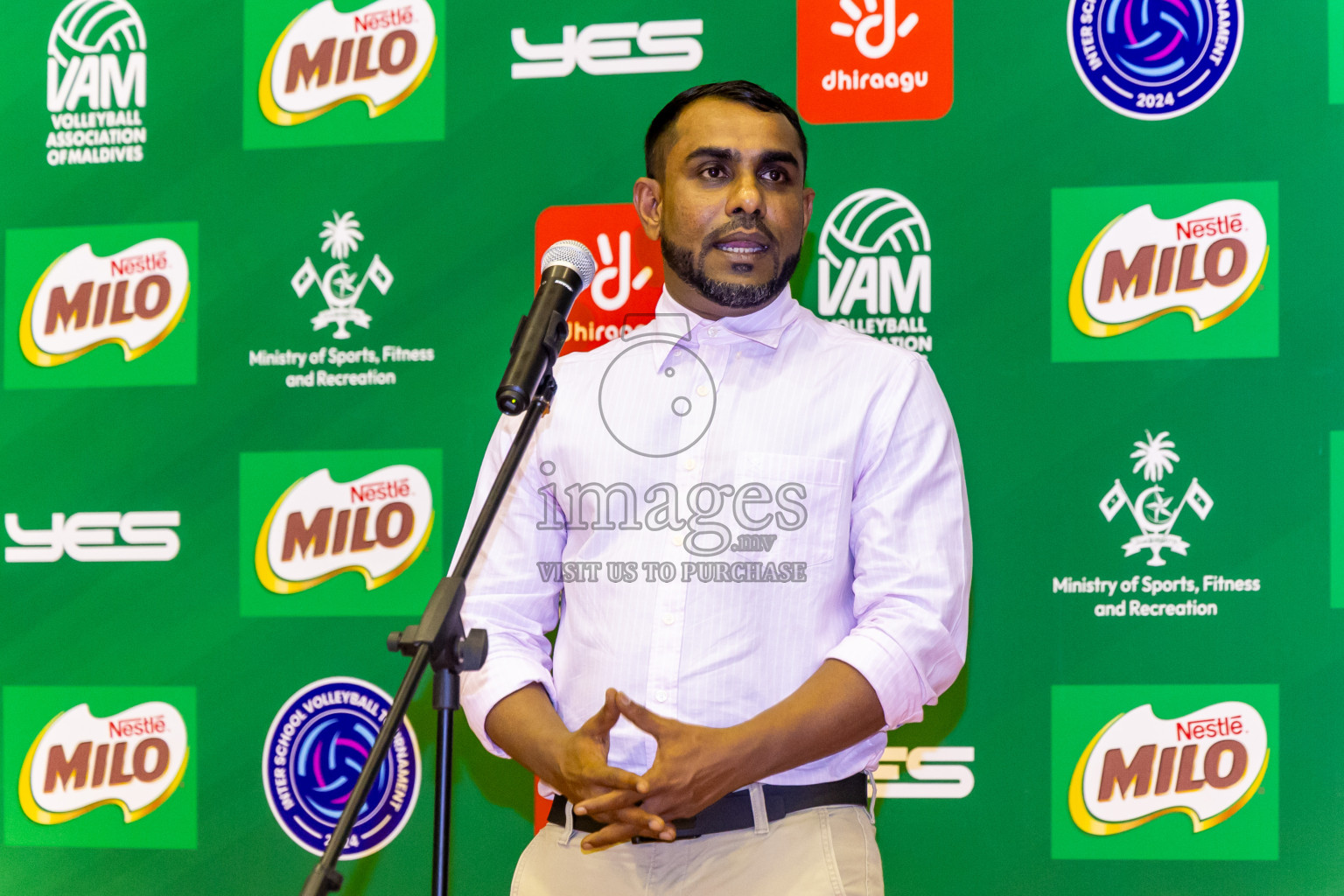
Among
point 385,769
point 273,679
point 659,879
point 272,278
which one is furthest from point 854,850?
point 272,278

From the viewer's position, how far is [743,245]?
175cm

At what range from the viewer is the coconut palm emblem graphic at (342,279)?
8.68 feet

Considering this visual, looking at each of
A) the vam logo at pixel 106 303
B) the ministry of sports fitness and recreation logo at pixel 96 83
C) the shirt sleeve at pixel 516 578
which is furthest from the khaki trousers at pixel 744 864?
the ministry of sports fitness and recreation logo at pixel 96 83

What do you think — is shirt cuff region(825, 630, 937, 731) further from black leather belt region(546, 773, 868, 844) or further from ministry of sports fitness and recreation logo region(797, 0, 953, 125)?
ministry of sports fitness and recreation logo region(797, 0, 953, 125)

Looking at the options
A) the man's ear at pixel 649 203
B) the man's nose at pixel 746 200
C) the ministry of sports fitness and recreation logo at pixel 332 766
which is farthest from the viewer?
the ministry of sports fitness and recreation logo at pixel 332 766

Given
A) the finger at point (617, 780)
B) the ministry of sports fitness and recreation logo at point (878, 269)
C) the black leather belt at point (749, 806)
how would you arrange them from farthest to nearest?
the ministry of sports fitness and recreation logo at point (878, 269) < the black leather belt at point (749, 806) < the finger at point (617, 780)

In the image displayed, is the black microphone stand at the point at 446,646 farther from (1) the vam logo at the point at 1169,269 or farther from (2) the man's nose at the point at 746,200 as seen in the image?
(1) the vam logo at the point at 1169,269

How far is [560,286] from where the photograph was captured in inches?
52.9

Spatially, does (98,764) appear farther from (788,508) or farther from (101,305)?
(788,508)

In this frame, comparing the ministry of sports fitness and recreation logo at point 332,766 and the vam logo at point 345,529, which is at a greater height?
the vam logo at point 345,529

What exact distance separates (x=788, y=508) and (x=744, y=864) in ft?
1.50

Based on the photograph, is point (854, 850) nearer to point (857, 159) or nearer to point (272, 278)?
point (857, 159)

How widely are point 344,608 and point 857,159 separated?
4.80 feet

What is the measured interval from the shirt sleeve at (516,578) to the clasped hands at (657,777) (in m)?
0.23
